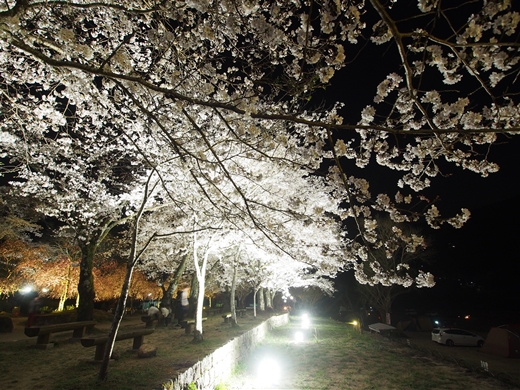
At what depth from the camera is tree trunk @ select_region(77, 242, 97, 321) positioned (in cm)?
1283

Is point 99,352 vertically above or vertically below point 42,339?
below

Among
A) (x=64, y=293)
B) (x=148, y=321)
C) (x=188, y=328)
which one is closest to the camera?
(x=188, y=328)

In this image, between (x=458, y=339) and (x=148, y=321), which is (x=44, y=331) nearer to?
(x=148, y=321)

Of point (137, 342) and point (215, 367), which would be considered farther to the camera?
point (137, 342)

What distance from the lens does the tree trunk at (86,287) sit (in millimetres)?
12828

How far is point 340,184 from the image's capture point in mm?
4023

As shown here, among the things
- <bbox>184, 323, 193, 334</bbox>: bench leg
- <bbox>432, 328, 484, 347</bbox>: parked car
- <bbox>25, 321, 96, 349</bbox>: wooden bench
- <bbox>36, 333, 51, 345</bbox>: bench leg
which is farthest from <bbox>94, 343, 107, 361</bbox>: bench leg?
<bbox>432, 328, 484, 347</bbox>: parked car

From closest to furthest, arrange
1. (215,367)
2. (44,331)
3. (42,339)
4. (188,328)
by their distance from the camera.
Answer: (215,367) → (44,331) → (42,339) → (188,328)

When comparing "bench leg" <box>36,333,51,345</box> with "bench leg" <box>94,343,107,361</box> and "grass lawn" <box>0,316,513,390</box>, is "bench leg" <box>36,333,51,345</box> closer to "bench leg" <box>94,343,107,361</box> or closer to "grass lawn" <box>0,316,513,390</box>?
"grass lawn" <box>0,316,513,390</box>

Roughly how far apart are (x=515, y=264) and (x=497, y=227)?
3.34 metres

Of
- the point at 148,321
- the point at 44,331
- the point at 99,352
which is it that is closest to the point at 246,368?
the point at 99,352

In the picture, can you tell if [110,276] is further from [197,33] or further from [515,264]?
[515,264]

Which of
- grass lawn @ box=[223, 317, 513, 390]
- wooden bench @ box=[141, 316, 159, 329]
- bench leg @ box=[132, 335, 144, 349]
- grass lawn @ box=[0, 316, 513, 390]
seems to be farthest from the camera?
wooden bench @ box=[141, 316, 159, 329]

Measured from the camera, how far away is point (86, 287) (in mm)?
13125
